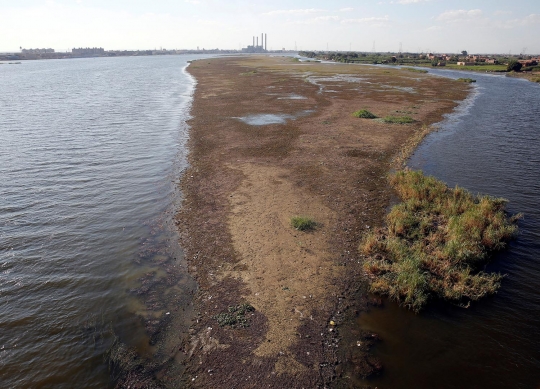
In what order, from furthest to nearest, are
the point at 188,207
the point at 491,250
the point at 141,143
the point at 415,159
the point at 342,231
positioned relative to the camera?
1. the point at 141,143
2. the point at 415,159
3. the point at 188,207
4. the point at 342,231
5. the point at 491,250

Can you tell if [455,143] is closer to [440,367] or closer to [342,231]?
[342,231]

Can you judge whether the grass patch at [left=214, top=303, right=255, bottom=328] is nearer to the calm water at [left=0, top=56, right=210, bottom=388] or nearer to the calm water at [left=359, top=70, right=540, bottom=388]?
the calm water at [left=0, top=56, right=210, bottom=388]

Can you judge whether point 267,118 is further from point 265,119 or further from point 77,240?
point 77,240

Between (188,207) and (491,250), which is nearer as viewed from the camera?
(491,250)

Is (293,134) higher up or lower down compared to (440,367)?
higher up

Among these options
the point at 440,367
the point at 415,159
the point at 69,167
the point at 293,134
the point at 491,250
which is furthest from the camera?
the point at 293,134

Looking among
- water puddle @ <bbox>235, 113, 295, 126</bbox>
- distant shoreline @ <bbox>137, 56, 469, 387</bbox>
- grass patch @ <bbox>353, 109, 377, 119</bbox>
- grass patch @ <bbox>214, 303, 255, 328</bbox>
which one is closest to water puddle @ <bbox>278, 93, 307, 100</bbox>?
water puddle @ <bbox>235, 113, 295, 126</bbox>

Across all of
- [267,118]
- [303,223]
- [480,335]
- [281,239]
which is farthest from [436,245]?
A: [267,118]

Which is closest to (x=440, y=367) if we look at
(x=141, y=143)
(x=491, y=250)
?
(x=491, y=250)
